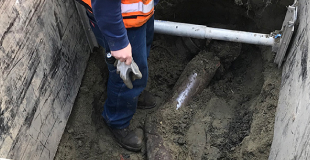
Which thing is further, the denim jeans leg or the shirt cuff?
the denim jeans leg

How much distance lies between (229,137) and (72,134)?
1.15 m

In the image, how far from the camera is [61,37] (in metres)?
1.84

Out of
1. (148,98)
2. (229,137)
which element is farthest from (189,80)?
(229,137)

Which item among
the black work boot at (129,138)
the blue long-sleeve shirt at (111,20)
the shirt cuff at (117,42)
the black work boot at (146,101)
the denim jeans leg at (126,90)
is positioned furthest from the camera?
the black work boot at (146,101)

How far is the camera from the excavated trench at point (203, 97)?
6.39 ft

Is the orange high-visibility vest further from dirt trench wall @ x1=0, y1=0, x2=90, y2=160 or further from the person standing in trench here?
dirt trench wall @ x1=0, y1=0, x2=90, y2=160

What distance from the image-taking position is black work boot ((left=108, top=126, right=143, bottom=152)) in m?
2.11

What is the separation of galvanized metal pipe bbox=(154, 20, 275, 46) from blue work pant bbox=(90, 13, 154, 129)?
0.95 ft

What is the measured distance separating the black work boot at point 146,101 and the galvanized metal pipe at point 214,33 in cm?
56

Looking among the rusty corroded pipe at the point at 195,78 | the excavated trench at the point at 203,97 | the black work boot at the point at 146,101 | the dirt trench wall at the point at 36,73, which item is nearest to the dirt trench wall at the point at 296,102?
the excavated trench at the point at 203,97

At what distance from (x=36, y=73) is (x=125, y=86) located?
0.54 metres

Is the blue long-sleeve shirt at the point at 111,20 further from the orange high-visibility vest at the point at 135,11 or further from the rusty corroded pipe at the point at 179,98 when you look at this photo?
the rusty corroded pipe at the point at 179,98

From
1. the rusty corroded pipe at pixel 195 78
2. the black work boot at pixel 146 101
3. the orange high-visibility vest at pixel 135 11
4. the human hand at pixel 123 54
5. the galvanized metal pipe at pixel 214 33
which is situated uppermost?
the orange high-visibility vest at pixel 135 11

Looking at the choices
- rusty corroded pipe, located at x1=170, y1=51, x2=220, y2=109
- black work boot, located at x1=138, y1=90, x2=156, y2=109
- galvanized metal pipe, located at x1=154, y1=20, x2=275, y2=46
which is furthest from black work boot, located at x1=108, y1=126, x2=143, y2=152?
galvanized metal pipe, located at x1=154, y1=20, x2=275, y2=46
